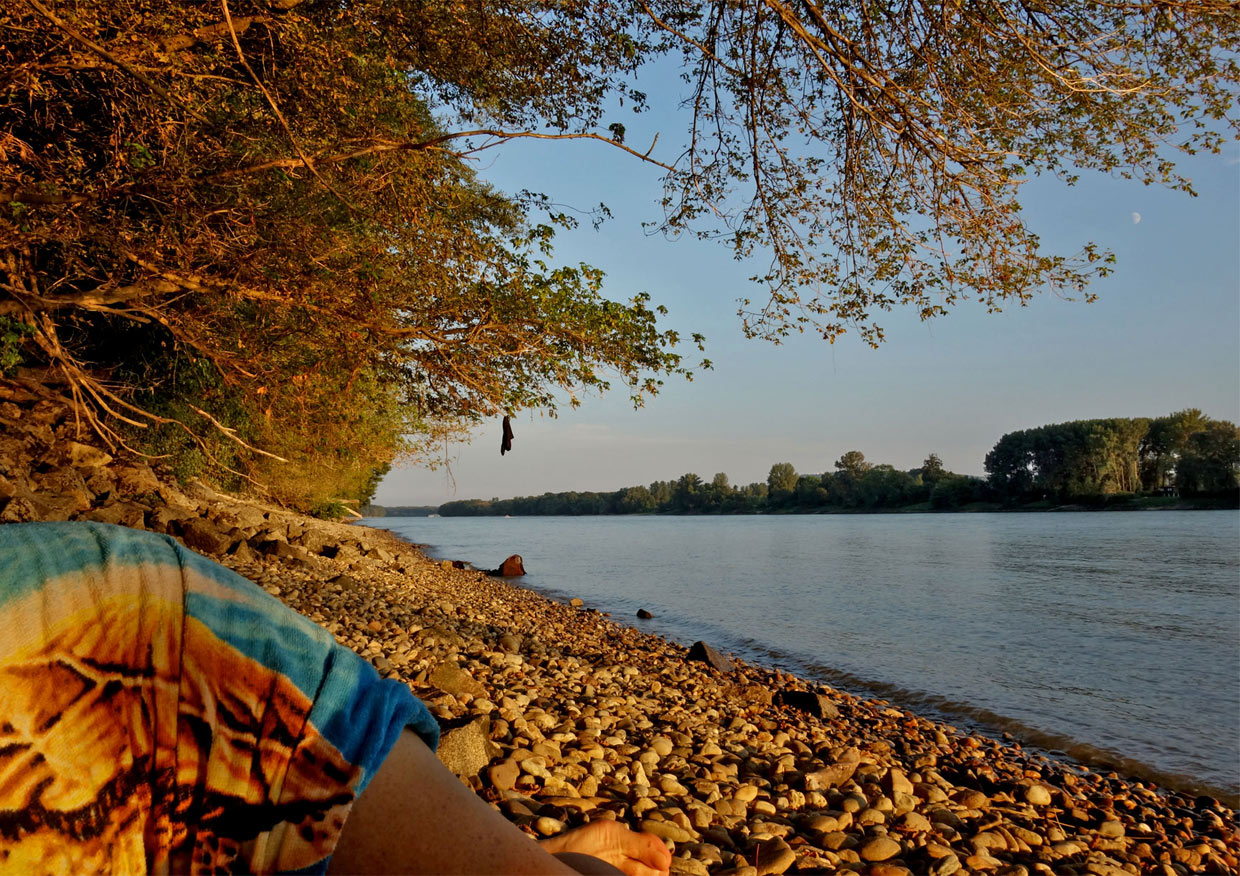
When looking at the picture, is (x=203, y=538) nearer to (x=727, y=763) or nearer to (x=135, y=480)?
(x=135, y=480)

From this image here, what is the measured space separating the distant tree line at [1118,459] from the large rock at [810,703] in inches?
3141

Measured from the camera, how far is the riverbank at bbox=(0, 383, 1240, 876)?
3.88 metres

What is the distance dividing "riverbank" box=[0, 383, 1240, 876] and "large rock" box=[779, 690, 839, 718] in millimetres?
29

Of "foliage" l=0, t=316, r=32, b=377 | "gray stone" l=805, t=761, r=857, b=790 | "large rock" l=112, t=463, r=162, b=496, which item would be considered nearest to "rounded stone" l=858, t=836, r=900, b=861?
"gray stone" l=805, t=761, r=857, b=790

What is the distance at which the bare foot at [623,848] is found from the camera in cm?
158

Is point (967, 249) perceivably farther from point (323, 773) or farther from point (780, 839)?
point (323, 773)

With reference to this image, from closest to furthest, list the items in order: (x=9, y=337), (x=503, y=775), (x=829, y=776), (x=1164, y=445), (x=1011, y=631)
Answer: (x=503, y=775)
(x=829, y=776)
(x=9, y=337)
(x=1011, y=631)
(x=1164, y=445)

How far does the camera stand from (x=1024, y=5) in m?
5.15

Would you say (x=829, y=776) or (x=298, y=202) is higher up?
(x=298, y=202)

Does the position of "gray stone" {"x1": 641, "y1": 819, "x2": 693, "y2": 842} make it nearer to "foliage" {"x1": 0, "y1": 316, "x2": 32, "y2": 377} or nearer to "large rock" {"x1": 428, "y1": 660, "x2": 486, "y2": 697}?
"large rock" {"x1": 428, "y1": 660, "x2": 486, "y2": 697}

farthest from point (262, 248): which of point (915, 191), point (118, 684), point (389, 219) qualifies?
point (118, 684)

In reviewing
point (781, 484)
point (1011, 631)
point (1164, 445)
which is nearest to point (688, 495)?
point (781, 484)

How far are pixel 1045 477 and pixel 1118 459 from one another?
809cm

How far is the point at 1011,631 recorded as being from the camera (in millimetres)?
13875
